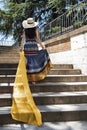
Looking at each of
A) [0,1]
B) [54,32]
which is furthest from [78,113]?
[0,1]

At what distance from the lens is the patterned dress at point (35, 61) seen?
7164 millimetres

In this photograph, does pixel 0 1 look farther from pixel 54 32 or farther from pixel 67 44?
pixel 67 44

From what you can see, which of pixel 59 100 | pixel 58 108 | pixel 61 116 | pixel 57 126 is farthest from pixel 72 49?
pixel 57 126

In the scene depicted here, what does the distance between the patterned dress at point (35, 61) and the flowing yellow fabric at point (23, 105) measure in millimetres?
966

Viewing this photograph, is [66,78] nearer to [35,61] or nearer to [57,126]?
[35,61]

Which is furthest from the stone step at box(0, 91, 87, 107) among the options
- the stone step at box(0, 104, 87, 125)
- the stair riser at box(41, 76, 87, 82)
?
the stair riser at box(41, 76, 87, 82)

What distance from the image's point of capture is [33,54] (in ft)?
24.1

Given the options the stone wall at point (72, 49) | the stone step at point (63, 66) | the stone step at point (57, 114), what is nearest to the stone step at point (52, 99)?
the stone step at point (57, 114)

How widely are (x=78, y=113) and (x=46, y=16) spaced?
1707cm

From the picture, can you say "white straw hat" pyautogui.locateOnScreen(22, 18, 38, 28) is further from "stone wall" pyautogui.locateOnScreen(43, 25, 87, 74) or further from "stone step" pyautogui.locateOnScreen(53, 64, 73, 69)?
"stone step" pyautogui.locateOnScreen(53, 64, 73, 69)

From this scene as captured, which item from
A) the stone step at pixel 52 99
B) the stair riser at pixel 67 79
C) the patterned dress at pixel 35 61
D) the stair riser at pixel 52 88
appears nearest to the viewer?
the stone step at pixel 52 99

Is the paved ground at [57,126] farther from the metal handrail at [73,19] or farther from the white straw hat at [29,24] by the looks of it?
the metal handrail at [73,19]

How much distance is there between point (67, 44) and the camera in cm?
966

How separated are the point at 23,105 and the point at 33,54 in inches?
71.0
